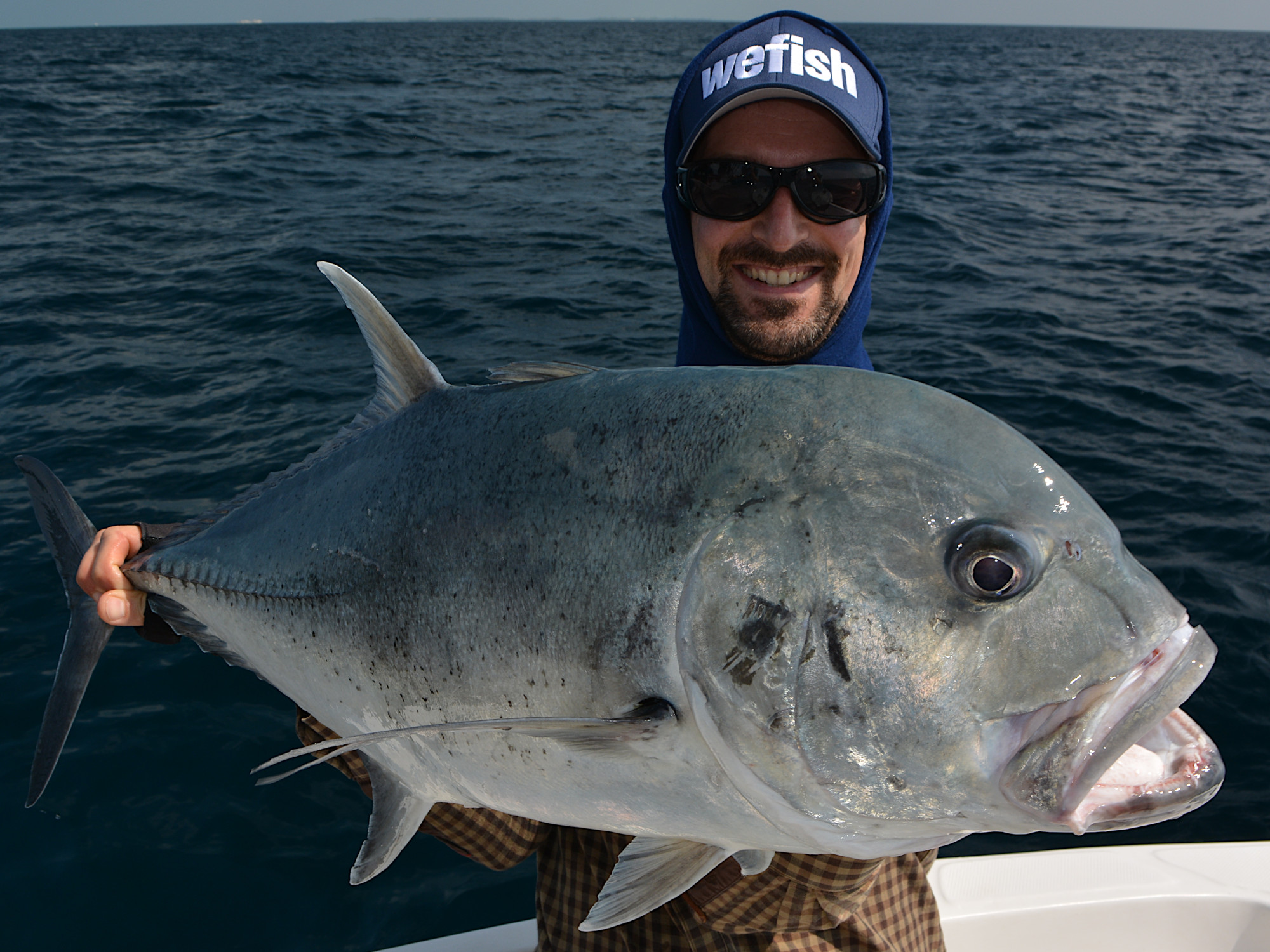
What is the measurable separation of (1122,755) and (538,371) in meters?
1.13

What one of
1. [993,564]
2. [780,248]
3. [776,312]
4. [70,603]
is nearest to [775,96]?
[780,248]

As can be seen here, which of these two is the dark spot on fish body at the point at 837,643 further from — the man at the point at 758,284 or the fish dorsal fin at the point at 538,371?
the man at the point at 758,284

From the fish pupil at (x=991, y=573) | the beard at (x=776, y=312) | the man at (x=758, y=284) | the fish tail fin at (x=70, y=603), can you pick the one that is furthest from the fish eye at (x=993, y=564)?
the fish tail fin at (x=70, y=603)

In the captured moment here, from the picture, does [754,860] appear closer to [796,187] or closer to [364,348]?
[796,187]

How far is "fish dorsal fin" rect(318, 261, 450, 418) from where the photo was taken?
1.77 metres

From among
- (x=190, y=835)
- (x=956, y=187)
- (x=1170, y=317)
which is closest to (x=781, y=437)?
(x=190, y=835)

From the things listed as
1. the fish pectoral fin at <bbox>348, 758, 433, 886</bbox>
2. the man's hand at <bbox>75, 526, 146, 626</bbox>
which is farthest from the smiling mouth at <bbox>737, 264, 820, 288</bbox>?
the man's hand at <bbox>75, 526, 146, 626</bbox>

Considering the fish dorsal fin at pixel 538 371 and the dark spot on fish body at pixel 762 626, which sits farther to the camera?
the fish dorsal fin at pixel 538 371

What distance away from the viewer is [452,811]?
207 cm

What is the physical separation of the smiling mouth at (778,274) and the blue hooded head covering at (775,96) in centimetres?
17

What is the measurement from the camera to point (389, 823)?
182cm

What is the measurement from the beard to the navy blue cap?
1.10ft

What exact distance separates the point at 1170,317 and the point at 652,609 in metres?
11.5

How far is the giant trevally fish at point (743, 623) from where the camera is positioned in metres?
1.19
